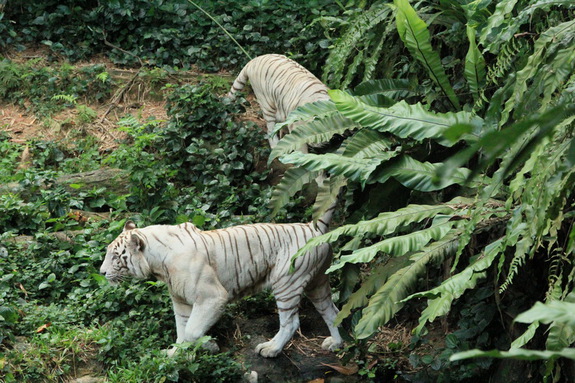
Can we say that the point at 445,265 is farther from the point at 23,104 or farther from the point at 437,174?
the point at 23,104

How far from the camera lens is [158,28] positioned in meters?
9.41

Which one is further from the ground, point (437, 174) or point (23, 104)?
point (437, 174)

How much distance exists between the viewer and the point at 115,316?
19.4 ft

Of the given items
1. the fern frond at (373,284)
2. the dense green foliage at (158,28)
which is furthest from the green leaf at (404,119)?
the dense green foliage at (158,28)

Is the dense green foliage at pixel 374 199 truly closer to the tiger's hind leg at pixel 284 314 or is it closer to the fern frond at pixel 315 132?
the fern frond at pixel 315 132

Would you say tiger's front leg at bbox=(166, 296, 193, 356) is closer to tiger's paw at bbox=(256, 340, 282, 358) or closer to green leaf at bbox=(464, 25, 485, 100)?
tiger's paw at bbox=(256, 340, 282, 358)

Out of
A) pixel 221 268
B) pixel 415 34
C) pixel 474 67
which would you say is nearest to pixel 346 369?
pixel 221 268

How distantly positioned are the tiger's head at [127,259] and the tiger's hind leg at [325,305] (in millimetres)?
1132

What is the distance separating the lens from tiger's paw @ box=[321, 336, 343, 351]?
5.75 m

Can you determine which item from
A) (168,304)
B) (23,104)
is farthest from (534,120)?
(23,104)

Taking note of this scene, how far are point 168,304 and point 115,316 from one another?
1.23 feet

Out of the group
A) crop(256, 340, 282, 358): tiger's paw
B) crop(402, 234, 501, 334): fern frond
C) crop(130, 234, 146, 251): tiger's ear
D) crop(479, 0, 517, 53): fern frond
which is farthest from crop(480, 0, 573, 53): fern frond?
crop(130, 234, 146, 251): tiger's ear

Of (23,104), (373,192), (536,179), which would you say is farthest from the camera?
(23,104)

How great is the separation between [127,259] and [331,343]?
149cm
